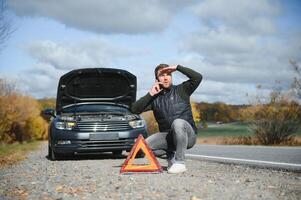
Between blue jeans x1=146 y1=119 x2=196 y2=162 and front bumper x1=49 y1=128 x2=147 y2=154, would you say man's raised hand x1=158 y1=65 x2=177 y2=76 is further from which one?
front bumper x1=49 y1=128 x2=147 y2=154

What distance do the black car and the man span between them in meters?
2.97

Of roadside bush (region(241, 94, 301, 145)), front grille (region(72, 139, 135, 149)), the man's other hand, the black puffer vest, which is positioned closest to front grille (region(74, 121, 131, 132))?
front grille (region(72, 139, 135, 149))

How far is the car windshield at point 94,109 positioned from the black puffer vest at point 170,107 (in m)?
3.67

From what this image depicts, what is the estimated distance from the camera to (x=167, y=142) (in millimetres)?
7039

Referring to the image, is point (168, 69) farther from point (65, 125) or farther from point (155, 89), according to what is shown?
point (65, 125)

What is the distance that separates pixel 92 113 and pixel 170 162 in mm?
3421

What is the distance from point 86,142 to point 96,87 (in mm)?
1893

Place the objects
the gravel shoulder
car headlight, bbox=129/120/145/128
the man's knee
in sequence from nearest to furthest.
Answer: the gravel shoulder, the man's knee, car headlight, bbox=129/120/145/128

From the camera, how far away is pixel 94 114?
32.8 ft

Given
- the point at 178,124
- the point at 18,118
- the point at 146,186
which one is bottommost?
the point at 18,118

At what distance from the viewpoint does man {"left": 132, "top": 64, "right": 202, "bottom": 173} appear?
6566 millimetres

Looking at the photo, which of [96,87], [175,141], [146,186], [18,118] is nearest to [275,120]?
[96,87]

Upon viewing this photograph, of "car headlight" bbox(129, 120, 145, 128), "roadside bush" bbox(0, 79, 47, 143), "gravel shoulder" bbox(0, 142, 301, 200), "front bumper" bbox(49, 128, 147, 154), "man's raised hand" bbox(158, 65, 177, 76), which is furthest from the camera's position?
"roadside bush" bbox(0, 79, 47, 143)

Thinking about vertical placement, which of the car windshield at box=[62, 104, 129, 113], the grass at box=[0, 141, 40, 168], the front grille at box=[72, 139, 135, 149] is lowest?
the grass at box=[0, 141, 40, 168]
